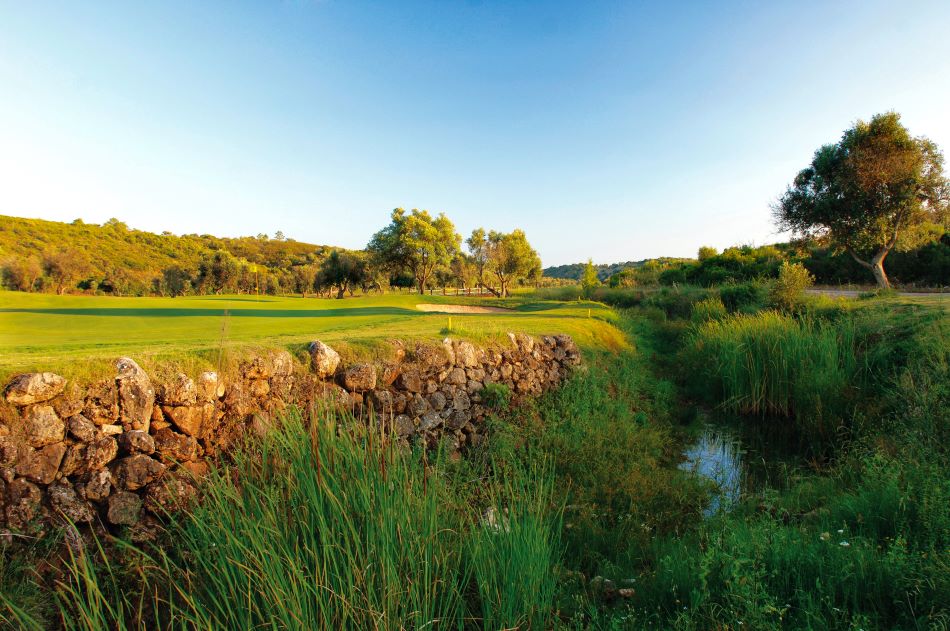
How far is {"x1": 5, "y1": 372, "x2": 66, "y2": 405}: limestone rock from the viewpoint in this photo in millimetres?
3605

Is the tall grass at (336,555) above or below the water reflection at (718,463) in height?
above

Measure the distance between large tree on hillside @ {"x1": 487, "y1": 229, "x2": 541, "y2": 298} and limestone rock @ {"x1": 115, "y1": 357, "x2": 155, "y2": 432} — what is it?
41819 mm

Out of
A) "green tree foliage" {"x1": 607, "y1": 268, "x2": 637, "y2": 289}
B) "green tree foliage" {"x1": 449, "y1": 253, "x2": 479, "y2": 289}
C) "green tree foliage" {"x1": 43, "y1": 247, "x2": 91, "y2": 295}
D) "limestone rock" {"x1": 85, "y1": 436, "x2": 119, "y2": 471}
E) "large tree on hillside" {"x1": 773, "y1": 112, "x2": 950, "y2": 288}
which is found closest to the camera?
"limestone rock" {"x1": 85, "y1": 436, "x2": 119, "y2": 471}

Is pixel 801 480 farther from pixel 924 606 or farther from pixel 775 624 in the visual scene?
pixel 775 624

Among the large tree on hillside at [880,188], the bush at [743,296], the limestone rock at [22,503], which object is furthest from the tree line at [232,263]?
the limestone rock at [22,503]

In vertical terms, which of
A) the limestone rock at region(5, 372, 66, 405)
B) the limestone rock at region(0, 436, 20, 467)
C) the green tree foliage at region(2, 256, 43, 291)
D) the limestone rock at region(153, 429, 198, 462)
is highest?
the green tree foliage at region(2, 256, 43, 291)

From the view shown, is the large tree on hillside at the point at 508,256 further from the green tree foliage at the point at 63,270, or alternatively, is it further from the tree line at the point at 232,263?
the green tree foliage at the point at 63,270

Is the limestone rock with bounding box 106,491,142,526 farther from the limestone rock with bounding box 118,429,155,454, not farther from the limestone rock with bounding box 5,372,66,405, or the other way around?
the limestone rock with bounding box 5,372,66,405

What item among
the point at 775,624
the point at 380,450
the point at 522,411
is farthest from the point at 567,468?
the point at 380,450

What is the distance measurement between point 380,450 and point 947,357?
968 centimetres

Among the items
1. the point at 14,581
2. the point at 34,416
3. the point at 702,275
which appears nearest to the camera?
the point at 14,581

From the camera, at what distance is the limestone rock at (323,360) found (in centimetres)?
580

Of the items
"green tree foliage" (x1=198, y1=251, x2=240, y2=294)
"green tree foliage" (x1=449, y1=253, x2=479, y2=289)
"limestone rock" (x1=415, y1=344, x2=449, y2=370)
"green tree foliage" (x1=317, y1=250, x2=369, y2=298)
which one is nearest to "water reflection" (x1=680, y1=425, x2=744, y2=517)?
"limestone rock" (x1=415, y1=344, x2=449, y2=370)

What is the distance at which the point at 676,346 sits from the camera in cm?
1582
